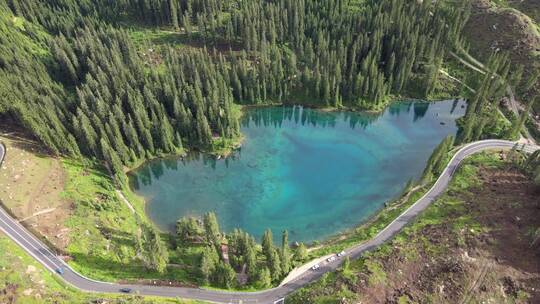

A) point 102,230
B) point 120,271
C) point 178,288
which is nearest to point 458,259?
point 178,288

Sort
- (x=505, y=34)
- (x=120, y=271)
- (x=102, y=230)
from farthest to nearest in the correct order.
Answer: (x=505, y=34)
(x=102, y=230)
(x=120, y=271)

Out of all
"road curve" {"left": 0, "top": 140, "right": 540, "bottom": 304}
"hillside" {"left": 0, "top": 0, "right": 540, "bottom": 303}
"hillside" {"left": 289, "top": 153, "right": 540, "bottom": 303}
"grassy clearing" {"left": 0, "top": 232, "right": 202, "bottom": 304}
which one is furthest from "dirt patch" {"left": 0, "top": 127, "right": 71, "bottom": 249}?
"hillside" {"left": 289, "top": 153, "right": 540, "bottom": 303}

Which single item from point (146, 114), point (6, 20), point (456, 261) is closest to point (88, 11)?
point (6, 20)

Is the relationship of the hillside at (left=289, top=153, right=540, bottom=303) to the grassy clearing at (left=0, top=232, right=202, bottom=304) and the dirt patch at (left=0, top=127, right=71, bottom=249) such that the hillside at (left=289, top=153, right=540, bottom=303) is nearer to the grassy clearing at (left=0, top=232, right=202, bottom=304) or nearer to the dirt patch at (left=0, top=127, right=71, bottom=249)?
the grassy clearing at (left=0, top=232, right=202, bottom=304)

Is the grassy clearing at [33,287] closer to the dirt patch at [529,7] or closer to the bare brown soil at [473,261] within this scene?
the bare brown soil at [473,261]

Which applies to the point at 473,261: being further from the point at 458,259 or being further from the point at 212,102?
the point at 212,102

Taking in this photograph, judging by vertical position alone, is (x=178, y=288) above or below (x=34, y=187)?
below
